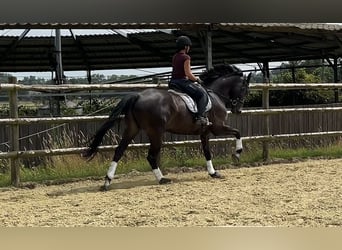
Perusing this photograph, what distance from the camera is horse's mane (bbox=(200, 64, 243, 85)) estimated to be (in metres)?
6.45

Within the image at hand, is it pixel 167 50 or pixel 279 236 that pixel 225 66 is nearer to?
pixel 279 236

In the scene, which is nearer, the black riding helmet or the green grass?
the black riding helmet

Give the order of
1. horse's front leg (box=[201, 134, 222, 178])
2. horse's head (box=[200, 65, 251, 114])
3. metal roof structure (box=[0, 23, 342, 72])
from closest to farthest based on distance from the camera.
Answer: horse's front leg (box=[201, 134, 222, 178]) → horse's head (box=[200, 65, 251, 114]) → metal roof structure (box=[0, 23, 342, 72])

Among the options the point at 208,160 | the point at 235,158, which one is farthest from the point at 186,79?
the point at 235,158

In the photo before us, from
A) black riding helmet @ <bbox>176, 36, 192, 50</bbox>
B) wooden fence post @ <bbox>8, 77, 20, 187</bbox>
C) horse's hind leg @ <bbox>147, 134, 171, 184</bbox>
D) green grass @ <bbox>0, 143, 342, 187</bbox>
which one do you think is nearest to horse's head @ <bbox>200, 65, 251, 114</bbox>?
black riding helmet @ <bbox>176, 36, 192, 50</bbox>

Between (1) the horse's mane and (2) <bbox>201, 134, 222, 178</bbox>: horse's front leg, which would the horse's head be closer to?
(1) the horse's mane

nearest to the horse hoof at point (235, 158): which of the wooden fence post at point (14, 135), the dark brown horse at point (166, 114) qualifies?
the dark brown horse at point (166, 114)

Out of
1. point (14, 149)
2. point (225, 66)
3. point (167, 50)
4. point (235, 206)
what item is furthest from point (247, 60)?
point (235, 206)

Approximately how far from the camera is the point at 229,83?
6.42 m

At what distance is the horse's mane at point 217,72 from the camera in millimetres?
6445

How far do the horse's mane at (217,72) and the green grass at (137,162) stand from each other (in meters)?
1.22

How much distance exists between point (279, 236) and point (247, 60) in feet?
58.3

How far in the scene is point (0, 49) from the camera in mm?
15594

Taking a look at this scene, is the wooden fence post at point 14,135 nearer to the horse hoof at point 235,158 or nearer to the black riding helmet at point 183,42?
the black riding helmet at point 183,42
